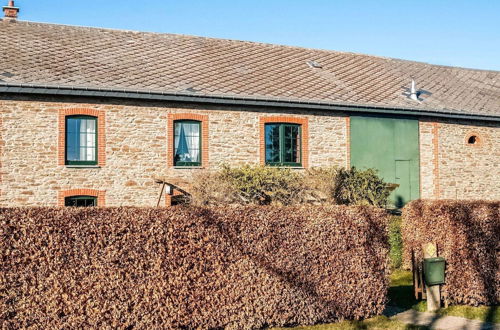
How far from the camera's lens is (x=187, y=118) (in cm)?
1695

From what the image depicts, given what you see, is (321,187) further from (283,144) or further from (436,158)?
Result: (436,158)

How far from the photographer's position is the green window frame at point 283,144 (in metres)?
18.0

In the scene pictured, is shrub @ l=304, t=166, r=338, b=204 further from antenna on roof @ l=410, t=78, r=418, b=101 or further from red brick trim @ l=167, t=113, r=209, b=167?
antenna on roof @ l=410, t=78, r=418, b=101

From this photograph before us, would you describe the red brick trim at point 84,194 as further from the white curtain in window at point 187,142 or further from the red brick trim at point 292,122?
the red brick trim at point 292,122

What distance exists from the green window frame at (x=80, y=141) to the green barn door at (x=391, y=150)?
8.22 metres

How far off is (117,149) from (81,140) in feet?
3.37

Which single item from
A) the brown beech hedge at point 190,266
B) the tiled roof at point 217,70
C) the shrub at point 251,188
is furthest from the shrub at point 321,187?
the brown beech hedge at point 190,266

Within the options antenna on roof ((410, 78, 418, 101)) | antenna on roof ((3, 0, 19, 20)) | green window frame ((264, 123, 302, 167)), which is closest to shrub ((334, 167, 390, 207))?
green window frame ((264, 123, 302, 167))

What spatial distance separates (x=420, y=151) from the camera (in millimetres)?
20125

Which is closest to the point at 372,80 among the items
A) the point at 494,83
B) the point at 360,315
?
the point at 494,83

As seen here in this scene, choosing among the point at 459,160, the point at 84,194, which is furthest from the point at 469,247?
the point at 459,160

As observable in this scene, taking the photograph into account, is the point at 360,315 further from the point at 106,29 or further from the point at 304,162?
the point at 106,29

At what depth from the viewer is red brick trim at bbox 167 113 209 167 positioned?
55.0 feet

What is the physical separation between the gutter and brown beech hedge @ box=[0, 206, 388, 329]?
8493 millimetres
